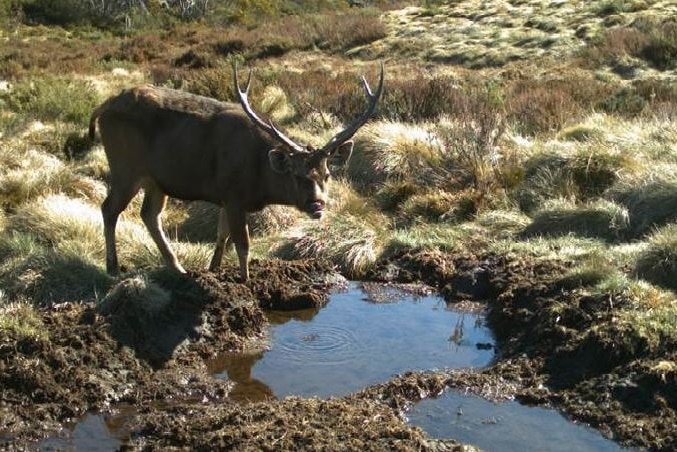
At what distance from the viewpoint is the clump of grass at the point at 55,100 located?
16.0m

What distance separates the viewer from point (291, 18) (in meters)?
43.8

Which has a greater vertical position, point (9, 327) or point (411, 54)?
point (9, 327)

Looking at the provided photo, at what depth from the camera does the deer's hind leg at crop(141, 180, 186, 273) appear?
937cm

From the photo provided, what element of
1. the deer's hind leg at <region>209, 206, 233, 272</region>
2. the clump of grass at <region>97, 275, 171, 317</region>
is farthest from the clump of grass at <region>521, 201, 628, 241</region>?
the clump of grass at <region>97, 275, 171, 317</region>

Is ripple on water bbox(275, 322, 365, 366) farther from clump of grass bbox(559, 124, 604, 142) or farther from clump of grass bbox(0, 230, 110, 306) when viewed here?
clump of grass bbox(559, 124, 604, 142)

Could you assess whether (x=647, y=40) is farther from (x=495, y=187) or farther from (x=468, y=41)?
(x=495, y=187)

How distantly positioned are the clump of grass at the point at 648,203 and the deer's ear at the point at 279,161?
14.4 ft

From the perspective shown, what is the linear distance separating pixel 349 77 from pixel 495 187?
9704mm

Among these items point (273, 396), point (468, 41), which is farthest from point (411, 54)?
point (273, 396)

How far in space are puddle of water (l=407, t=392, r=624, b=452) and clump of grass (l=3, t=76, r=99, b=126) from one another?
1035 cm

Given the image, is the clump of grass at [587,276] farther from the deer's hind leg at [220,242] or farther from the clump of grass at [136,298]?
the clump of grass at [136,298]

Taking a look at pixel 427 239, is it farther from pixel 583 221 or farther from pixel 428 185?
pixel 428 185

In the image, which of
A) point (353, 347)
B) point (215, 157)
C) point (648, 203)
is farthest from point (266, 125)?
point (648, 203)

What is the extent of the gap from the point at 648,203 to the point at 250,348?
5.29m
